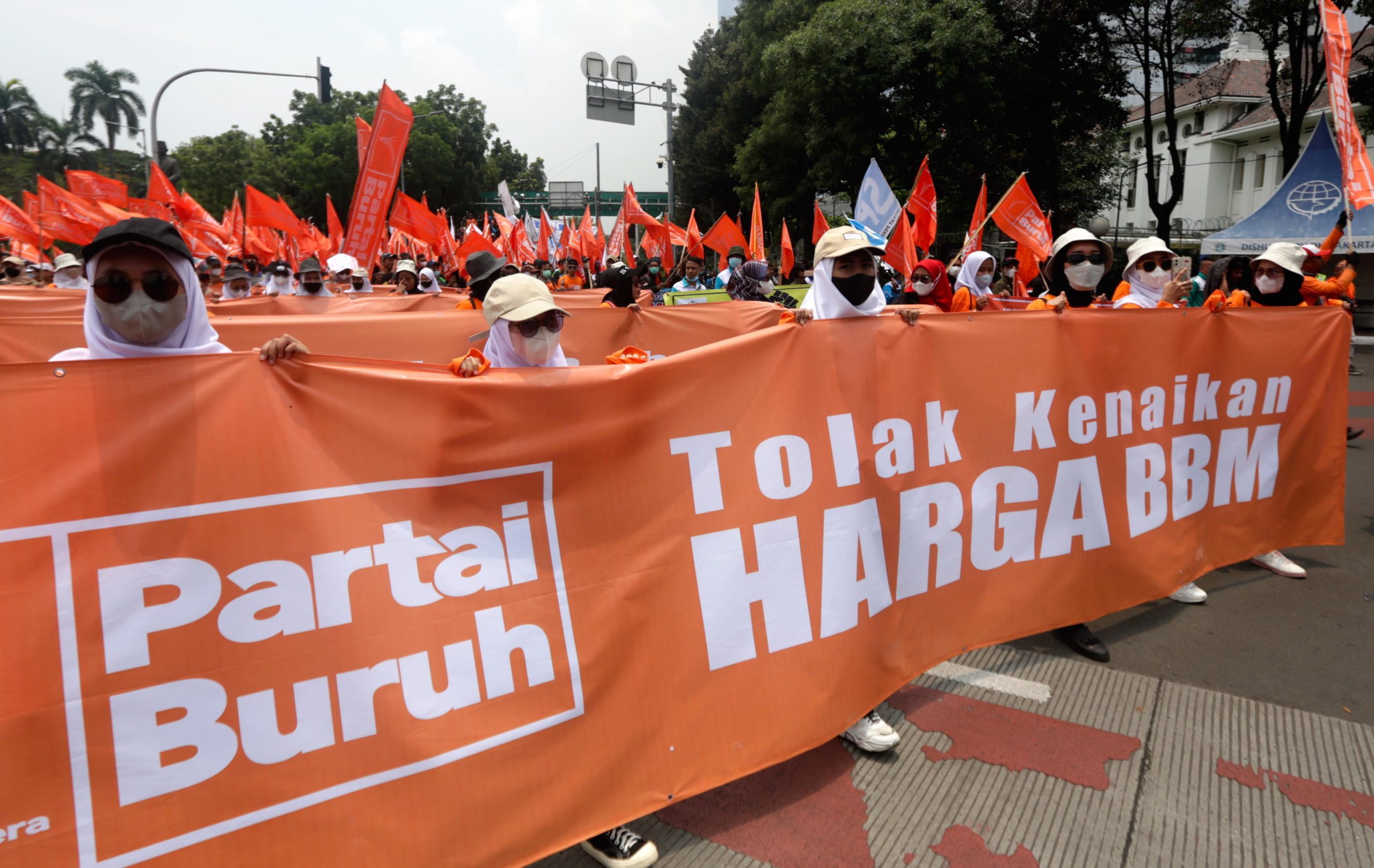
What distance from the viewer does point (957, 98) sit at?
20.8 meters

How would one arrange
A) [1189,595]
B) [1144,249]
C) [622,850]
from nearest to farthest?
[622,850], [1189,595], [1144,249]

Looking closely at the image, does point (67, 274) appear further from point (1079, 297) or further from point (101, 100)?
point (101, 100)

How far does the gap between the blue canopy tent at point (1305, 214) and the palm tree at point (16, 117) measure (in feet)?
274

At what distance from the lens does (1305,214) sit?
13.0 metres

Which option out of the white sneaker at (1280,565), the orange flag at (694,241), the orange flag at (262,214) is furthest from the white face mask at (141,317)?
the orange flag at (262,214)

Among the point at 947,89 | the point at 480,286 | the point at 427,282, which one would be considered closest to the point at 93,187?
the point at 427,282

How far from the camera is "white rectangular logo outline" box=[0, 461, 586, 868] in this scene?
1.73m

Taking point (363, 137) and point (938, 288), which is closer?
point (938, 288)

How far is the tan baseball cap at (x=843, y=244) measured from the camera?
3.39m

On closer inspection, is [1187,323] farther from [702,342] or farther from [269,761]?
[269,761]

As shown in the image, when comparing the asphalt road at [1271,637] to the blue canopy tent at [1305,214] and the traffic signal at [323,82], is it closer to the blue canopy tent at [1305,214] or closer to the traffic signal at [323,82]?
the blue canopy tent at [1305,214]

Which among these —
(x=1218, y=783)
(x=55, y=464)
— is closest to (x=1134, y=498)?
(x=1218, y=783)

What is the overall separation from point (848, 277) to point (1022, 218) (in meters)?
6.22

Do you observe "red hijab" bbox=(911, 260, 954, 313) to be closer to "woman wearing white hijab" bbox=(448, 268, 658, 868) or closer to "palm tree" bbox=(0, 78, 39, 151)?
"woman wearing white hijab" bbox=(448, 268, 658, 868)
